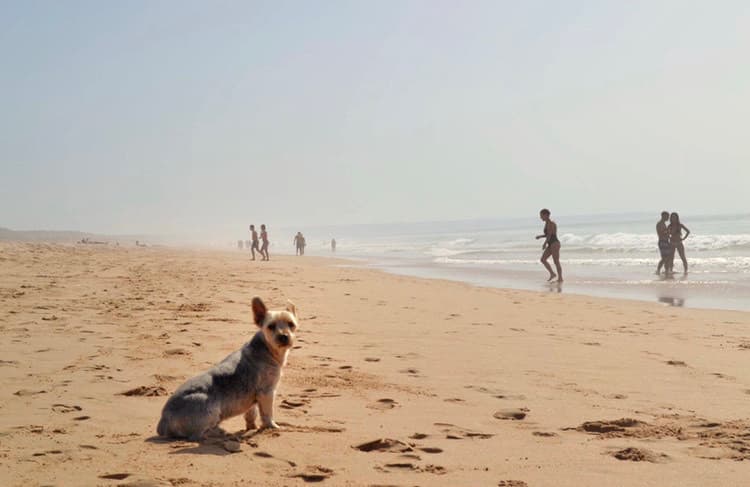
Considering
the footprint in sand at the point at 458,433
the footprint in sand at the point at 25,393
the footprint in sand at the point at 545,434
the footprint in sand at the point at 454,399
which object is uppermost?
the footprint in sand at the point at 25,393

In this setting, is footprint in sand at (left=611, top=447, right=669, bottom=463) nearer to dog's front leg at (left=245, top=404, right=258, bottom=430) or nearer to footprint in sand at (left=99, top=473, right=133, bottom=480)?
dog's front leg at (left=245, top=404, right=258, bottom=430)

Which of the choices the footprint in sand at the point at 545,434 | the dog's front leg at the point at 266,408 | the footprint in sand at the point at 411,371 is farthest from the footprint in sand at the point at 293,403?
the footprint in sand at the point at 545,434

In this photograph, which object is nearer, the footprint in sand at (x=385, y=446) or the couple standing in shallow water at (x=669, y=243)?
the footprint in sand at (x=385, y=446)

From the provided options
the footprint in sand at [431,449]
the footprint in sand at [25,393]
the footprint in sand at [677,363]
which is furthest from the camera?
the footprint in sand at [677,363]

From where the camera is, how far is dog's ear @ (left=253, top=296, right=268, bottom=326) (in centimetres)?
493

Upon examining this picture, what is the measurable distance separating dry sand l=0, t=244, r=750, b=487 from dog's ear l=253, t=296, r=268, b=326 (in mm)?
804

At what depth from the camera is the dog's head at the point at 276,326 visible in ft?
16.2

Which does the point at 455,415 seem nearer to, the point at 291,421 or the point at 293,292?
the point at 291,421

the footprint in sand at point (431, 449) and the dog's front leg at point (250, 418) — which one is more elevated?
the dog's front leg at point (250, 418)

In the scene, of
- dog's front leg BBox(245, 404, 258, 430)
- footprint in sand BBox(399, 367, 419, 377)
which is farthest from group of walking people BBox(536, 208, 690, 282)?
dog's front leg BBox(245, 404, 258, 430)

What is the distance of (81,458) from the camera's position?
4.09 m

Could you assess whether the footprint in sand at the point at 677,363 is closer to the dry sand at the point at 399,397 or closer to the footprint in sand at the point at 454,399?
the dry sand at the point at 399,397

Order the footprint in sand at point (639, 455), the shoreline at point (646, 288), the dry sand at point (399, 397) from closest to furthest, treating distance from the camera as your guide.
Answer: the dry sand at point (399, 397) < the footprint in sand at point (639, 455) < the shoreline at point (646, 288)

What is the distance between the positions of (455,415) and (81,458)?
2.70m
